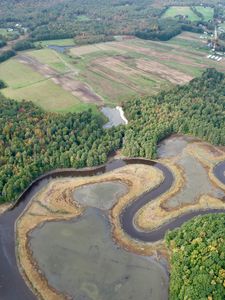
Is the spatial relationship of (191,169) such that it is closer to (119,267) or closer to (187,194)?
(187,194)

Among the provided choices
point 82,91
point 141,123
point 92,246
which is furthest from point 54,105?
point 92,246

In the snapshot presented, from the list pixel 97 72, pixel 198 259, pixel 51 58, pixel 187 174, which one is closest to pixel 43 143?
pixel 187 174

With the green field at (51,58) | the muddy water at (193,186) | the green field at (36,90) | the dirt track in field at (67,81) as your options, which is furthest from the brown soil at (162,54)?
the muddy water at (193,186)

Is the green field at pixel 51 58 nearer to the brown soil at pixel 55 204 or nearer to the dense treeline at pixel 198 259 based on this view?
the brown soil at pixel 55 204

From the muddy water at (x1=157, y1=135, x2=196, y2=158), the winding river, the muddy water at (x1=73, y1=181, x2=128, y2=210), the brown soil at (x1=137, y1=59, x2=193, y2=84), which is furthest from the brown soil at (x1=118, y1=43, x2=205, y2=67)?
the muddy water at (x1=73, y1=181, x2=128, y2=210)

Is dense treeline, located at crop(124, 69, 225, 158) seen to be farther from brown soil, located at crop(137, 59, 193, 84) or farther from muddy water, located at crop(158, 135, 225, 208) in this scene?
brown soil, located at crop(137, 59, 193, 84)

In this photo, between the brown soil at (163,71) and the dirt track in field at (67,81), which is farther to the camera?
the brown soil at (163,71)
